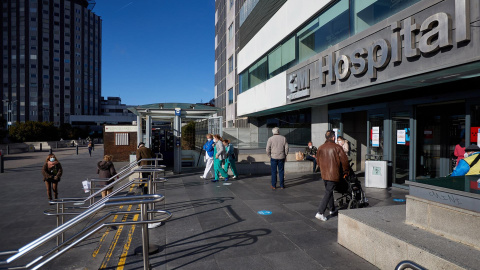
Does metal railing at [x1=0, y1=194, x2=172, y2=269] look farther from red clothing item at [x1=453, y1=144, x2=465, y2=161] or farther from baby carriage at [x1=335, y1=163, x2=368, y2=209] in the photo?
red clothing item at [x1=453, y1=144, x2=465, y2=161]

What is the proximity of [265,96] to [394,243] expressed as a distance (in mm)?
15519

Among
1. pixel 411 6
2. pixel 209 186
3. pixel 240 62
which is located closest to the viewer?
pixel 411 6

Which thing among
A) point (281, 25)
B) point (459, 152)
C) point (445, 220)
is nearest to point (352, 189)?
point (445, 220)

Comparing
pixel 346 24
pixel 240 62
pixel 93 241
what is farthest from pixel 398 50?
pixel 240 62

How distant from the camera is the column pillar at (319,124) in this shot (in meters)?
14.3

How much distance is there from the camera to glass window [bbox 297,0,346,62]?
10.7m

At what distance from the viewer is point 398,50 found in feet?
24.5

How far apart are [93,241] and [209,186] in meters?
4.72

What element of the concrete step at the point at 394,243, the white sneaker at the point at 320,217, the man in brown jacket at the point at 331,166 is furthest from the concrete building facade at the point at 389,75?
the white sneaker at the point at 320,217

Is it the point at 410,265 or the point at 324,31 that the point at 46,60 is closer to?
the point at 324,31

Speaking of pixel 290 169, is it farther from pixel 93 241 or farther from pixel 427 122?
pixel 93 241

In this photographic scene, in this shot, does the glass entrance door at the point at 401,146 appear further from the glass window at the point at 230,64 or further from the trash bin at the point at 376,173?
the glass window at the point at 230,64

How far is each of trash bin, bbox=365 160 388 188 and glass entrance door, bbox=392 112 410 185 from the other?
0.68 meters

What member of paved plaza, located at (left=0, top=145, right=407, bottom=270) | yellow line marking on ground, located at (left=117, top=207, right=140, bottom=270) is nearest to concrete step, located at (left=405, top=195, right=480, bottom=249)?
paved plaza, located at (left=0, top=145, right=407, bottom=270)
